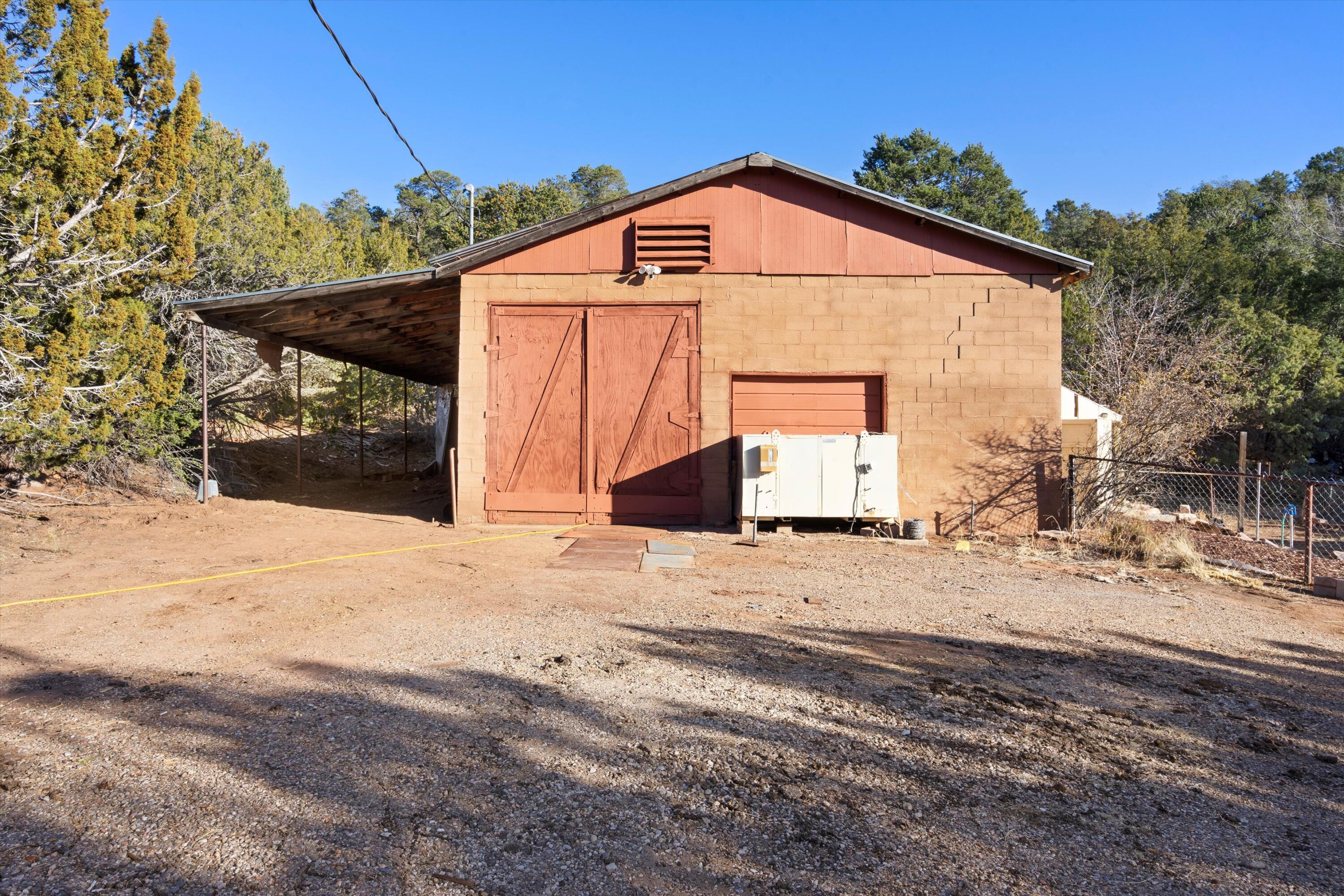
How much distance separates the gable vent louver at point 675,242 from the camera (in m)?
11.2

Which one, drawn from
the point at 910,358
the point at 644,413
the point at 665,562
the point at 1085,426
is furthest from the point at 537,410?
the point at 1085,426

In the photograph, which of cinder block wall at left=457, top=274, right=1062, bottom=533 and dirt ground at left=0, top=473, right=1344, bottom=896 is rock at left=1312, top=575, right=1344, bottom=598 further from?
cinder block wall at left=457, top=274, right=1062, bottom=533

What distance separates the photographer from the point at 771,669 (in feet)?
16.0

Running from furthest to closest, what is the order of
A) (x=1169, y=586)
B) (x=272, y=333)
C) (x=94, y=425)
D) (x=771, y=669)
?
(x=272, y=333)
(x=94, y=425)
(x=1169, y=586)
(x=771, y=669)

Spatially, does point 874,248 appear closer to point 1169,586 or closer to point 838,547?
point 838,547

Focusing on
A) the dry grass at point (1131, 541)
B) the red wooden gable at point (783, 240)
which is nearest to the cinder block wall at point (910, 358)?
the red wooden gable at point (783, 240)

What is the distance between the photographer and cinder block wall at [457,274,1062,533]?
10.9 meters

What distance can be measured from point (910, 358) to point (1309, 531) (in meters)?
4.92

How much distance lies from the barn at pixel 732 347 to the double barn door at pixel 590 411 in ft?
0.09

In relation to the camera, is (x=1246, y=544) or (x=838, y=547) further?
(x=1246, y=544)

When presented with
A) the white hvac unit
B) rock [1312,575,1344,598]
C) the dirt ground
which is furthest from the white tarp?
rock [1312,575,1344,598]

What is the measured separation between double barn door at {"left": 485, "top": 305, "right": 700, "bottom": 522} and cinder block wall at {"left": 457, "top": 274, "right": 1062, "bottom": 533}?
0.76 ft

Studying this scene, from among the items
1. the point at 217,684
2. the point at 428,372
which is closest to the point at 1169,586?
the point at 217,684

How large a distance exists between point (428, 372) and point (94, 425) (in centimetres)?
951
